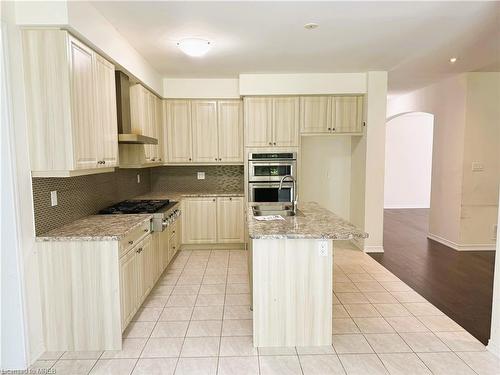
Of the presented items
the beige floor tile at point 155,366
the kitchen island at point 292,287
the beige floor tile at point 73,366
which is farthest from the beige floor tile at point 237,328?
the beige floor tile at point 73,366

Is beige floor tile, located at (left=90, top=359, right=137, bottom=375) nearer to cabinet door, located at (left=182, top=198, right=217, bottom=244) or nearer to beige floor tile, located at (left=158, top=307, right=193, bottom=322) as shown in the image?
beige floor tile, located at (left=158, top=307, right=193, bottom=322)

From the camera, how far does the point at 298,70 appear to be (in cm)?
459

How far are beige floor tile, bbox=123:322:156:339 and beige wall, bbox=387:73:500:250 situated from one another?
4656mm

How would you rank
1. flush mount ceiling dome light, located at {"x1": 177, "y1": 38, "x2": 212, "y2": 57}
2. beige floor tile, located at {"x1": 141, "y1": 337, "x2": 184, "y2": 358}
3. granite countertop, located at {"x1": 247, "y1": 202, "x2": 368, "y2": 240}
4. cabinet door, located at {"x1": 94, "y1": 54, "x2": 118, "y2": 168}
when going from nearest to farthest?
granite countertop, located at {"x1": 247, "y1": 202, "x2": 368, "y2": 240} → beige floor tile, located at {"x1": 141, "y1": 337, "x2": 184, "y2": 358} → cabinet door, located at {"x1": 94, "y1": 54, "x2": 118, "y2": 168} → flush mount ceiling dome light, located at {"x1": 177, "y1": 38, "x2": 212, "y2": 57}

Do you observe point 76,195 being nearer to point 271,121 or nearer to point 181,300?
point 181,300

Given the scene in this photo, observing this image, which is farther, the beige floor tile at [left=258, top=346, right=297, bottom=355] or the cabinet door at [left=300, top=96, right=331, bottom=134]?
the cabinet door at [left=300, top=96, right=331, bottom=134]

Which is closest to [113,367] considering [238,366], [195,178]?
[238,366]

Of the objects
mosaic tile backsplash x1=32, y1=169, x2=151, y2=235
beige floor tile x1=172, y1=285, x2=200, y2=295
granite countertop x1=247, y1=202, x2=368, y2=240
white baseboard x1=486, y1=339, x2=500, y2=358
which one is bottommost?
beige floor tile x1=172, y1=285, x2=200, y2=295

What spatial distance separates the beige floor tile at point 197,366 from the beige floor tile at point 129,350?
37 cm

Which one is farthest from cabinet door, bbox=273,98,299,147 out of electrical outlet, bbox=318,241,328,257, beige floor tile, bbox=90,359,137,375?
beige floor tile, bbox=90,359,137,375

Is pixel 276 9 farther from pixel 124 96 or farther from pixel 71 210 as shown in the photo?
pixel 71 210

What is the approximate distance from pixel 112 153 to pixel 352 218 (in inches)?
153

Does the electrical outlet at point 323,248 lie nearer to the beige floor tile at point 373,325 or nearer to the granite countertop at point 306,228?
the granite countertop at point 306,228

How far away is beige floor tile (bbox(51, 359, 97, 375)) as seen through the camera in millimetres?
2237
